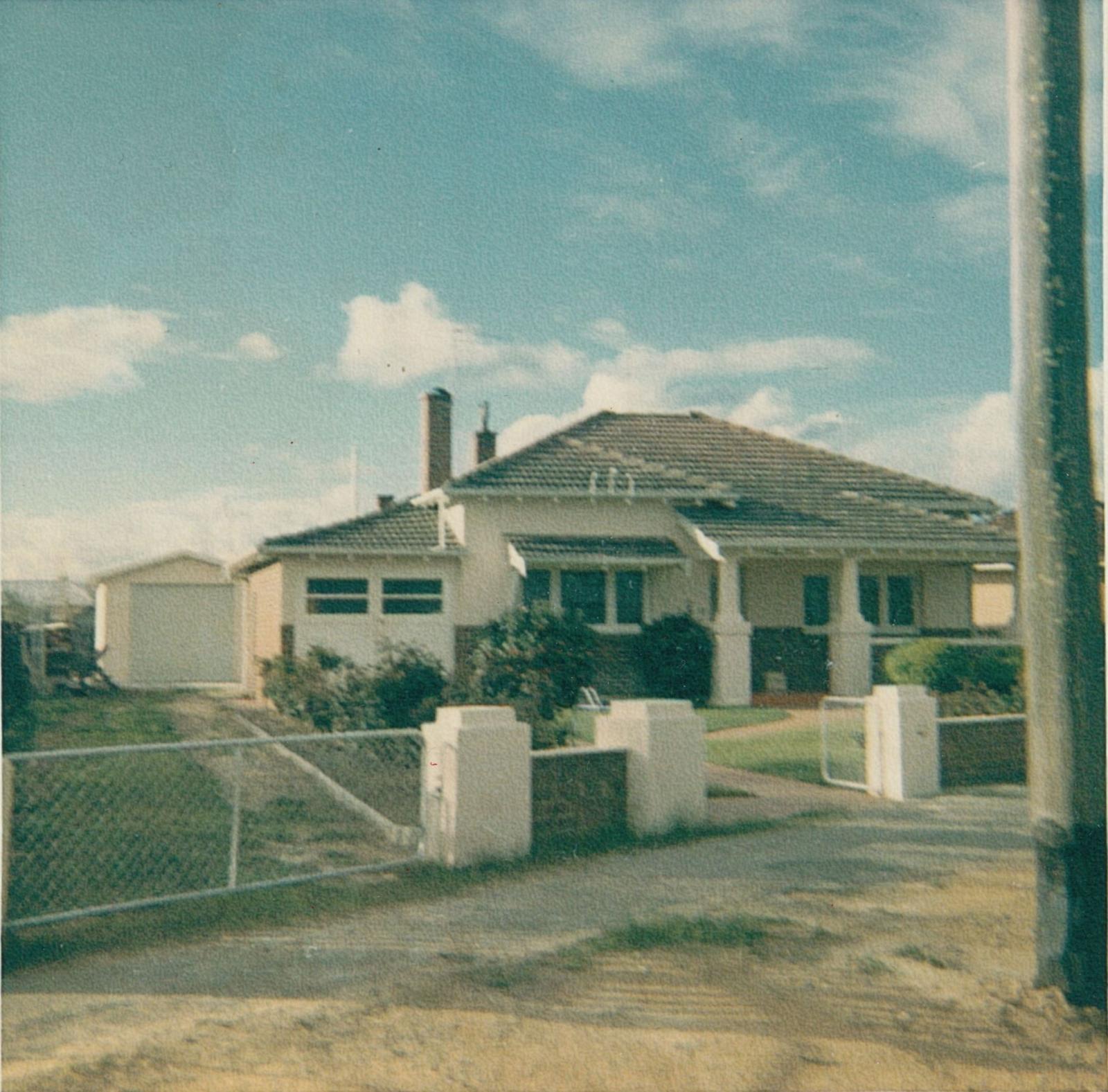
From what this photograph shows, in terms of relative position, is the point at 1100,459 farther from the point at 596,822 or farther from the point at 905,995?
the point at 596,822

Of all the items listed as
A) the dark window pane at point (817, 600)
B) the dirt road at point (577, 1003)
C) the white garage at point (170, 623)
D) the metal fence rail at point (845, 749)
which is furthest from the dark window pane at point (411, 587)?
the dirt road at point (577, 1003)

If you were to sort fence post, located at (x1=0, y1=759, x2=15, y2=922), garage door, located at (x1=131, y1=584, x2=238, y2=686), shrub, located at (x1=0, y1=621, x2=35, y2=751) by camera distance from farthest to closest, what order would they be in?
garage door, located at (x1=131, y1=584, x2=238, y2=686)
shrub, located at (x1=0, y1=621, x2=35, y2=751)
fence post, located at (x1=0, y1=759, x2=15, y2=922)

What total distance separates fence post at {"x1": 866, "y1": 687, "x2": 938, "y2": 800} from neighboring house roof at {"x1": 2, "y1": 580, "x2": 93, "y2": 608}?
15.3 m

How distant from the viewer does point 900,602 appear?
21.9 metres

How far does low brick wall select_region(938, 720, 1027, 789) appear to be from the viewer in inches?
452

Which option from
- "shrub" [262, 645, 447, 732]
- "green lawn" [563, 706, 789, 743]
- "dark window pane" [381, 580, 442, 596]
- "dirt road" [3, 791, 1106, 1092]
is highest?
"dark window pane" [381, 580, 442, 596]

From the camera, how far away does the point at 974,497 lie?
2258cm

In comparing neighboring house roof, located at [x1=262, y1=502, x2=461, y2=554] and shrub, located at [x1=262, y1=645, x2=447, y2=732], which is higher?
neighboring house roof, located at [x1=262, y1=502, x2=461, y2=554]

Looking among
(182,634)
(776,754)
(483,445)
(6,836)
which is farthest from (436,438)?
(6,836)

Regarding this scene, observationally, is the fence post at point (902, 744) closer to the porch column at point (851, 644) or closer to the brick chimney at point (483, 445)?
the porch column at point (851, 644)

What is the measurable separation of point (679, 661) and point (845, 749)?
672cm

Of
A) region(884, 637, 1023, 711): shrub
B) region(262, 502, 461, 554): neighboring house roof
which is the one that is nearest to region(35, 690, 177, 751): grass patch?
region(262, 502, 461, 554): neighboring house roof

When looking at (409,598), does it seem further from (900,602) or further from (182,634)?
(900,602)

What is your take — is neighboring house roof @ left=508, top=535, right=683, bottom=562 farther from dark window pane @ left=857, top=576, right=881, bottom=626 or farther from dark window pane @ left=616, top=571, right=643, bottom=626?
dark window pane @ left=857, top=576, right=881, bottom=626
